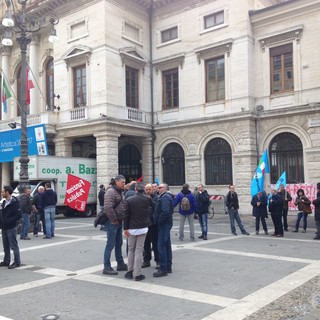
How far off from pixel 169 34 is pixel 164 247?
64.1ft

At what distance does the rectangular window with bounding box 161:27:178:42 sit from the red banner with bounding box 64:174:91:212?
12917 millimetres

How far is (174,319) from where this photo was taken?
17.4 feet

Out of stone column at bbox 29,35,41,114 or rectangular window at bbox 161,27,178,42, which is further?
stone column at bbox 29,35,41,114

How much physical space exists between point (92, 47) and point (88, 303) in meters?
19.4

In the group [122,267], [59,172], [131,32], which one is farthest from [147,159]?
[122,267]

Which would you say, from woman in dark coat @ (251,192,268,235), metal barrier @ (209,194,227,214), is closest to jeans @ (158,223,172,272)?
woman in dark coat @ (251,192,268,235)

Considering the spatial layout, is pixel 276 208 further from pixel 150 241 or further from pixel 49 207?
pixel 49 207

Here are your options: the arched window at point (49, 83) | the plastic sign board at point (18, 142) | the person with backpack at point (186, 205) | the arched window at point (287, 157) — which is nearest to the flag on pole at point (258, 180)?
the person with backpack at point (186, 205)

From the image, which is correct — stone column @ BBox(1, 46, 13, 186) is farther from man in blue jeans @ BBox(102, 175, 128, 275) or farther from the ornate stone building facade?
man in blue jeans @ BBox(102, 175, 128, 275)

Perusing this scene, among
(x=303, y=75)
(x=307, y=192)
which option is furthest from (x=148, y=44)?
(x=307, y=192)

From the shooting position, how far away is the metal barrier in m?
22.2

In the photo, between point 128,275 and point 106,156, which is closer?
point 128,275

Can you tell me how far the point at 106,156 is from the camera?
2253cm

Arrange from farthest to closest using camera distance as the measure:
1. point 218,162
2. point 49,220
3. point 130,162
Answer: point 130,162 → point 218,162 → point 49,220
